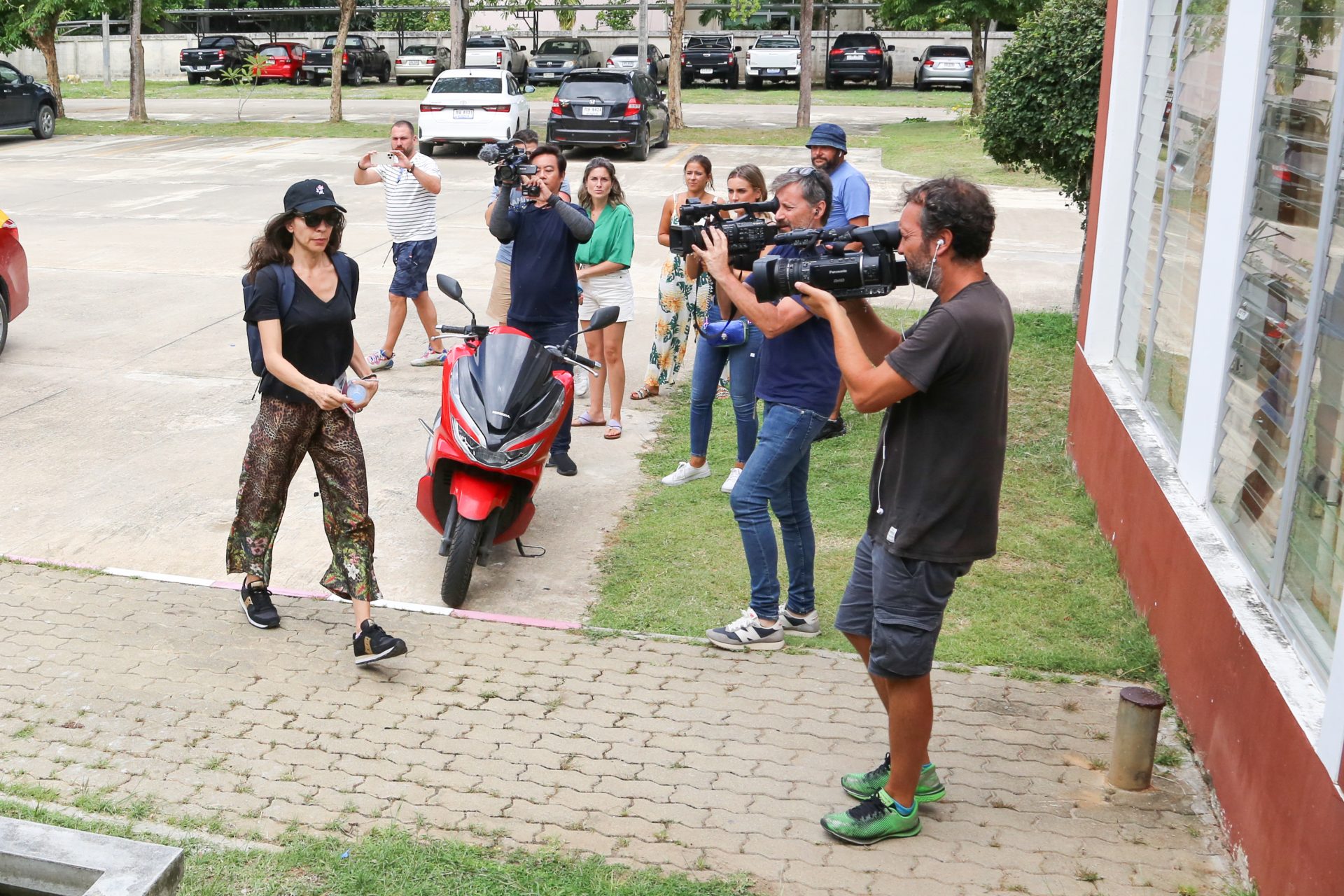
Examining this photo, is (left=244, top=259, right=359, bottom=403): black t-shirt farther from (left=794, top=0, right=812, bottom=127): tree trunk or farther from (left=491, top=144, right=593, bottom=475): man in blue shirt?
(left=794, top=0, right=812, bottom=127): tree trunk

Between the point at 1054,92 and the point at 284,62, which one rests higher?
the point at 284,62

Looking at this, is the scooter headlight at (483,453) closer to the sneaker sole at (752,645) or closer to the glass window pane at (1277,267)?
the sneaker sole at (752,645)

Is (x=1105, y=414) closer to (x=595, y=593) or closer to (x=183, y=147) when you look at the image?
(x=595, y=593)

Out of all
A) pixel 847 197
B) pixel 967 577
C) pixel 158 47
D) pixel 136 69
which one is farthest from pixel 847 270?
pixel 158 47

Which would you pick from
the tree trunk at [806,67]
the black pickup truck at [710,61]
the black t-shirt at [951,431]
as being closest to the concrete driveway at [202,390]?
the black t-shirt at [951,431]

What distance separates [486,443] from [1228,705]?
3158 mm

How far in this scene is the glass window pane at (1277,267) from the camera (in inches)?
159

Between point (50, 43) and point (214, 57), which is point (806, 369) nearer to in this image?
point (50, 43)

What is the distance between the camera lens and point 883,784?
425cm

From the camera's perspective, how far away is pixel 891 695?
13.1 feet

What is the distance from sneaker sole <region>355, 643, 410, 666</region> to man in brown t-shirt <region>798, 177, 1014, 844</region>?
6.42ft

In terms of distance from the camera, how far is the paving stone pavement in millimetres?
4047

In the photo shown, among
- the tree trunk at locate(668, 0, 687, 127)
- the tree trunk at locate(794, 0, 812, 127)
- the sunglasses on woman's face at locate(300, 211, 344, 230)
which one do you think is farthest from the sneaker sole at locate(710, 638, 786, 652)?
the tree trunk at locate(794, 0, 812, 127)

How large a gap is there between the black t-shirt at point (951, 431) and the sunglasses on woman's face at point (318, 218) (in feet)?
7.99
